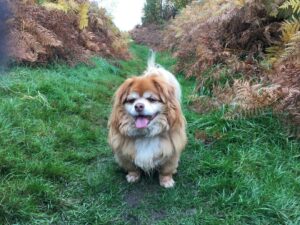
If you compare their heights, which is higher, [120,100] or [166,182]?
[120,100]

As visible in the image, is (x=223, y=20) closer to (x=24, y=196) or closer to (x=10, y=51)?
(x=24, y=196)

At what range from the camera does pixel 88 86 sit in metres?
6.08

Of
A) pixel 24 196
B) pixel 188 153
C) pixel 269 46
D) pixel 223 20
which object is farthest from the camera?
pixel 223 20

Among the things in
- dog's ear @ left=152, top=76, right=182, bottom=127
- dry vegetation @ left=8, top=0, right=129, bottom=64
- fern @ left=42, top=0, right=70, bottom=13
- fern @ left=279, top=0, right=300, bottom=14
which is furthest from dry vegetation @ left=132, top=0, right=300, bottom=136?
fern @ left=42, top=0, right=70, bottom=13

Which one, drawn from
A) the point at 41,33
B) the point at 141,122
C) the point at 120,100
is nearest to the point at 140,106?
the point at 141,122

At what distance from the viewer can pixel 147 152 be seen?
3.28 m

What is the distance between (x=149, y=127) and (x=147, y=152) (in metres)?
0.21

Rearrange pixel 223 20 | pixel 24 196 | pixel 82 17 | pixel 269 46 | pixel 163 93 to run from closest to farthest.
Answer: pixel 24 196
pixel 163 93
pixel 269 46
pixel 223 20
pixel 82 17

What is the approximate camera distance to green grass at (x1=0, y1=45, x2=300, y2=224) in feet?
9.74

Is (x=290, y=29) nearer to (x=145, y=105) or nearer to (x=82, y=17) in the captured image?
(x=145, y=105)

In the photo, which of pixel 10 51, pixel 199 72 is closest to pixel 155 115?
pixel 10 51

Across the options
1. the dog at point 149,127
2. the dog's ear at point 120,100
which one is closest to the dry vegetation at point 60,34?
the dog's ear at point 120,100

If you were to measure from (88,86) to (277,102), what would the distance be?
2.96 m

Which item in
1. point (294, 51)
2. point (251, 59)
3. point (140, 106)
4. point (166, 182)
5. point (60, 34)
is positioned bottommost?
point (166, 182)
